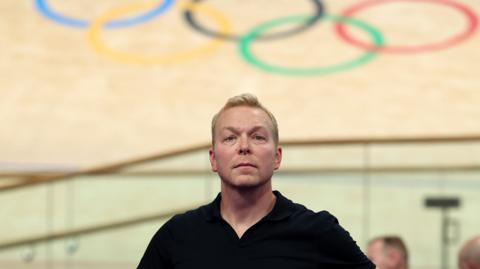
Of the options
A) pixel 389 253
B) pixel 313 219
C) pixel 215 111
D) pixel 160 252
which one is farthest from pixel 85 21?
pixel 313 219

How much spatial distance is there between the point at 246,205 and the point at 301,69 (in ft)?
28.0

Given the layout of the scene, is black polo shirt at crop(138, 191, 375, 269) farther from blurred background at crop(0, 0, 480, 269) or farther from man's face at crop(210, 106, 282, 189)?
blurred background at crop(0, 0, 480, 269)

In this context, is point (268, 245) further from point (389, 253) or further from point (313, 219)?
point (389, 253)

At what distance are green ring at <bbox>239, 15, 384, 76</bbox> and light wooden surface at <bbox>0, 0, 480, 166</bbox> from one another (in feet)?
0.32

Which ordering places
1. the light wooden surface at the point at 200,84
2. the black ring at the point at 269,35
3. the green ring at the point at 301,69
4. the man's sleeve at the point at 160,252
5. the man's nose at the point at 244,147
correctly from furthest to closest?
the black ring at the point at 269,35, the green ring at the point at 301,69, the light wooden surface at the point at 200,84, the man's sleeve at the point at 160,252, the man's nose at the point at 244,147

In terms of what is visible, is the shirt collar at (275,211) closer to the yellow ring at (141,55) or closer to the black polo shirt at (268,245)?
the black polo shirt at (268,245)

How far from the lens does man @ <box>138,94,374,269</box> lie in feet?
6.82

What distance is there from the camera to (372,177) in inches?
229

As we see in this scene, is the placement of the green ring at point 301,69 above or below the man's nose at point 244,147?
above

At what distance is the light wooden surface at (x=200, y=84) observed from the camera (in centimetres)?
945

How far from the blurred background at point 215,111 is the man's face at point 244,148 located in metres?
3.50

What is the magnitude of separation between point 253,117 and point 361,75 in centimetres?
835

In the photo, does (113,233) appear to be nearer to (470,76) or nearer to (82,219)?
(82,219)

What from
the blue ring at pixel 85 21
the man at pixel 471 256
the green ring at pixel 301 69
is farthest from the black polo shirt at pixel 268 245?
the blue ring at pixel 85 21
